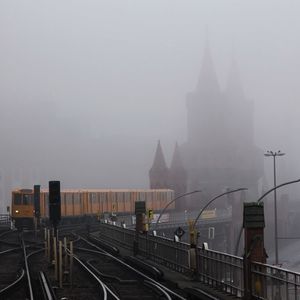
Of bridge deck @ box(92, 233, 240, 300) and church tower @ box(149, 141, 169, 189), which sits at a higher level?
church tower @ box(149, 141, 169, 189)

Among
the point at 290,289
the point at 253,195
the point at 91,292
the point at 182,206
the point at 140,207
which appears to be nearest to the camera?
the point at 290,289

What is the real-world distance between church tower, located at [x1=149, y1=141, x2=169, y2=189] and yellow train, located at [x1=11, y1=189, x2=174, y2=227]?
57196 millimetres

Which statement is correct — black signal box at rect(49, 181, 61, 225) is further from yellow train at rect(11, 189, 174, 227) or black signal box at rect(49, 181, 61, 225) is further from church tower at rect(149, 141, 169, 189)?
church tower at rect(149, 141, 169, 189)

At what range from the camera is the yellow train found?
6072cm

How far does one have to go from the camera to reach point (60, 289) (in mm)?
20641

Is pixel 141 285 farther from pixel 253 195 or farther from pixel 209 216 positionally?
pixel 253 195

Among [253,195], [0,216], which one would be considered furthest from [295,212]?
[0,216]

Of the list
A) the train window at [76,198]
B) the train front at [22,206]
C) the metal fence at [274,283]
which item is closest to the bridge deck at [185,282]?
the metal fence at [274,283]

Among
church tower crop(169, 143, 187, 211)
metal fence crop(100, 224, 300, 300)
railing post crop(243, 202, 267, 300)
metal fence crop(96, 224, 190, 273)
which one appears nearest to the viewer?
metal fence crop(100, 224, 300, 300)

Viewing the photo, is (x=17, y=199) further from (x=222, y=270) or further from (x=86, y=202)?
A: (x=222, y=270)

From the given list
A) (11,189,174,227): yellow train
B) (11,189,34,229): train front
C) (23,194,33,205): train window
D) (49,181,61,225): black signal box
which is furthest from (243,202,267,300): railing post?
(23,194,33,205): train window

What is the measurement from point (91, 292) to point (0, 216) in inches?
2762

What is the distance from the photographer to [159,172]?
5655 inches

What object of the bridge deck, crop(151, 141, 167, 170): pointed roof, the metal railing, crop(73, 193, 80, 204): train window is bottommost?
the bridge deck
